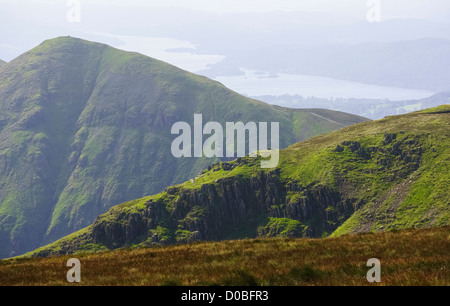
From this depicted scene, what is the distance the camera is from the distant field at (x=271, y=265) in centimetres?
1981

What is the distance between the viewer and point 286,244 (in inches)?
1260

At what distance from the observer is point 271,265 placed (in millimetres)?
23609

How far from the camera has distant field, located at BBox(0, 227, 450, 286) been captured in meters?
19.8

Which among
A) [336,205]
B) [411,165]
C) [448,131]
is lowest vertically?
[336,205]

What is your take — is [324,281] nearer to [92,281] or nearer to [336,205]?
[92,281]

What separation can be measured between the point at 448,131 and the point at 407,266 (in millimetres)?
190890

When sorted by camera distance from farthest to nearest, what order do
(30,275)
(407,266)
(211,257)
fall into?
1. (211,257)
2. (30,275)
3. (407,266)

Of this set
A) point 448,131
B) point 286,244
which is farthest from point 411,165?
point 286,244
